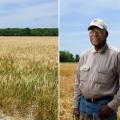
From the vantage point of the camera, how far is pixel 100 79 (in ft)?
12.8

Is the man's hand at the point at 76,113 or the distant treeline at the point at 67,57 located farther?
the distant treeline at the point at 67,57

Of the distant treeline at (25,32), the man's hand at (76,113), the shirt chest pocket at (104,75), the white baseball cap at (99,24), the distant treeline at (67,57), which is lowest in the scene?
the man's hand at (76,113)

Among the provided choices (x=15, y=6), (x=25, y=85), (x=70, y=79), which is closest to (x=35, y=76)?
(x=25, y=85)

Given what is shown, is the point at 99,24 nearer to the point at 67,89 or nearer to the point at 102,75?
the point at 102,75

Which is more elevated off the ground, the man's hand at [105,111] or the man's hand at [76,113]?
the man's hand at [105,111]

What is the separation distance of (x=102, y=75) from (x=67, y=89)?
0.64 metres

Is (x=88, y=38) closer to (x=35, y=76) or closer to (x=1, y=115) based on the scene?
(x=35, y=76)

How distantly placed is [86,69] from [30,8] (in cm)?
104

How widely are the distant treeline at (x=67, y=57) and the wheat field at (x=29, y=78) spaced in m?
0.09

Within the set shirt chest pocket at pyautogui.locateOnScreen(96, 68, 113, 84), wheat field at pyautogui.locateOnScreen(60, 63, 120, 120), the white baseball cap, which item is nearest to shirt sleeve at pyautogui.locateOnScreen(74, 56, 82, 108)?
wheat field at pyautogui.locateOnScreen(60, 63, 120, 120)

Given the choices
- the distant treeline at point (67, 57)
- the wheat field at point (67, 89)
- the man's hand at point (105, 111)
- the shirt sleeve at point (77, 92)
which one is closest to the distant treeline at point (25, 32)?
the distant treeline at point (67, 57)

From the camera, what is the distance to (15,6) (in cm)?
467

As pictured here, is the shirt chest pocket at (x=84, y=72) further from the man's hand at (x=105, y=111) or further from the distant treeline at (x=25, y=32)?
the distant treeline at (x=25, y=32)

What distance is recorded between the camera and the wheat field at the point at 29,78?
461 centimetres
